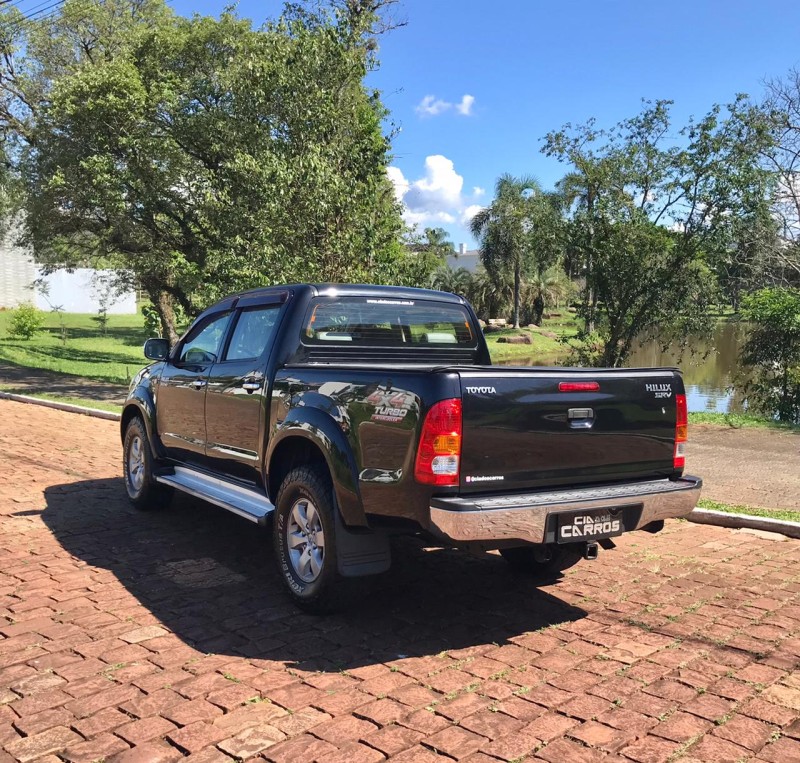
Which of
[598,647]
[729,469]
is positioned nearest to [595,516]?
[598,647]

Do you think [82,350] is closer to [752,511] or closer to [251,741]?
[752,511]

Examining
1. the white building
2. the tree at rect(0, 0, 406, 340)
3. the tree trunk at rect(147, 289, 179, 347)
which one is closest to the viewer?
the tree at rect(0, 0, 406, 340)

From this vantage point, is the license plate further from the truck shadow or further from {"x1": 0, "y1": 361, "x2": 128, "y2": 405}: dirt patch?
{"x1": 0, "y1": 361, "x2": 128, "y2": 405}: dirt patch

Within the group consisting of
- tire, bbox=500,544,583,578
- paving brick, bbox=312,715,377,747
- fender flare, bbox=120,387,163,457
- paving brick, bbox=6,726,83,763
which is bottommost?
paving brick, bbox=6,726,83,763

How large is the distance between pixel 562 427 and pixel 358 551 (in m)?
1.30

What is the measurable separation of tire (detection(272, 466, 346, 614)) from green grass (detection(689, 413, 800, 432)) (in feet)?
33.3

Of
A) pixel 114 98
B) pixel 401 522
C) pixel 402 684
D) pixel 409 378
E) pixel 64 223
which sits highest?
pixel 114 98

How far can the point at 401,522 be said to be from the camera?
153 inches

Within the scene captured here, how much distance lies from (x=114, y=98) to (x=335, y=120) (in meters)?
6.22

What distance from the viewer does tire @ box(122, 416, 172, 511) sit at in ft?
21.7

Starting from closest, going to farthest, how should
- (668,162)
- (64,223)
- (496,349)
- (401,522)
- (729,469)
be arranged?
(401,522) → (729,469) → (668,162) → (64,223) → (496,349)

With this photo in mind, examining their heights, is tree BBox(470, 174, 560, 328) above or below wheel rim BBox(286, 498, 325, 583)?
above

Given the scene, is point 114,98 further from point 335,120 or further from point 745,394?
point 745,394

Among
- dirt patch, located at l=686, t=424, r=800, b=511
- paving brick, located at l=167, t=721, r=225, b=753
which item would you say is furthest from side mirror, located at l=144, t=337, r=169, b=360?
dirt patch, located at l=686, t=424, r=800, b=511
